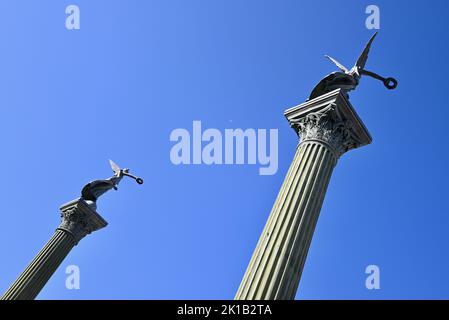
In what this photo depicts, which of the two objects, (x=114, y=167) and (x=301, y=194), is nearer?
(x=301, y=194)

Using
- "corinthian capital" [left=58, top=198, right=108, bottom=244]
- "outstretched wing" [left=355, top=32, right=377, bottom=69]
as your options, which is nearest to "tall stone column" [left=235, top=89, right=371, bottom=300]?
"outstretched wing" [left=355, top=32, right=377, bottom=69]

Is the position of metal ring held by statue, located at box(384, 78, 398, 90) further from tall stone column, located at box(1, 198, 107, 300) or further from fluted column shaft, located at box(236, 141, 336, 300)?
tall stone column, located at box(1, 198, 107, 300)

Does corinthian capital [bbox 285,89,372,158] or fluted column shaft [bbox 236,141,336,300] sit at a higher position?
corinthian capital [bbox 285,89,372,158]

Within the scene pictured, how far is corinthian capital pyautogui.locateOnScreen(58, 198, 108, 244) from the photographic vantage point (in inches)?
811

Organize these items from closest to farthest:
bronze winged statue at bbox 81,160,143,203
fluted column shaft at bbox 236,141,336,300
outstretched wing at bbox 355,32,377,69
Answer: fluted column shaft at bbox 236,141,336,300 < outstretched wing at bbox 355,32,377,69 < bronze winged statue at bbox 81,160,143,203

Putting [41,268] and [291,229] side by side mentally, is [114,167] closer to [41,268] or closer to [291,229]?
[41,268]

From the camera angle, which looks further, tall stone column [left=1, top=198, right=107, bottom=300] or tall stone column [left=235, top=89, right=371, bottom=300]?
tall stone column [left=1, top=198, right=107, bottom=300]

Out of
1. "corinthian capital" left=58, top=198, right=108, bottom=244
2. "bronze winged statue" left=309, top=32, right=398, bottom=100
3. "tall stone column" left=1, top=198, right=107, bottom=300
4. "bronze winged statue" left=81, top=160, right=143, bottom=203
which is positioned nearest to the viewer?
"bronze winged statue" left=309, top=32, right=398, bottom=100

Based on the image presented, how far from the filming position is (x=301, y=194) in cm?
1143

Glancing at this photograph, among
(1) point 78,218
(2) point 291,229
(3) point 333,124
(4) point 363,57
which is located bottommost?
(2) point 291,229

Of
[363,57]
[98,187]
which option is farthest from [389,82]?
[98,187]

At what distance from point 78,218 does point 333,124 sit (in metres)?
13.1
